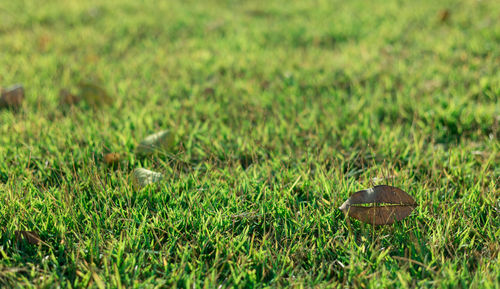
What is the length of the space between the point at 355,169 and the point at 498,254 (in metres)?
0.74

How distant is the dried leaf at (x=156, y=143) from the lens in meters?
2.09

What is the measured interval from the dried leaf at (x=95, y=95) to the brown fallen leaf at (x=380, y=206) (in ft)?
5.65

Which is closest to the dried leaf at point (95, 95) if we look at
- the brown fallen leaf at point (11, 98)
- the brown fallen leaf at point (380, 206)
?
the brown fallen leaf at point (11, 98)

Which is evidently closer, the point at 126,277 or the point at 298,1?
the point at 126,277


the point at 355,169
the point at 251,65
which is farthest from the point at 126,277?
the point at 251,65

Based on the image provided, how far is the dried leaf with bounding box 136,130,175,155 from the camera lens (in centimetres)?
209

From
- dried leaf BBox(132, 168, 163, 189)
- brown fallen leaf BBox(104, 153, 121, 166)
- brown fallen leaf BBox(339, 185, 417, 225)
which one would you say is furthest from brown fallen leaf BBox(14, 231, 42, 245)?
brown fallen leaf BBox(339, 185, 417, 225)

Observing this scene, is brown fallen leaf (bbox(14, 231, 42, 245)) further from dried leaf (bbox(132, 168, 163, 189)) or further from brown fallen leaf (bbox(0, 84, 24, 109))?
brown fallen leaf (bbox(0, 84, 24, 109))

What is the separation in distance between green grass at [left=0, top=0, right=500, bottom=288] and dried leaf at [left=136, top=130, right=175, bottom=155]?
5 centimetres

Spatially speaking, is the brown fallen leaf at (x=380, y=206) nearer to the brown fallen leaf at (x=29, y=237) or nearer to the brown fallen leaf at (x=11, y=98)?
the brown fallen leaf at (x=29, y=237)

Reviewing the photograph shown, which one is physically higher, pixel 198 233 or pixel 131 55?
pixel 131 55

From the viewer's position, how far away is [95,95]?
272 cm

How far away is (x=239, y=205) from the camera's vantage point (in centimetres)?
173

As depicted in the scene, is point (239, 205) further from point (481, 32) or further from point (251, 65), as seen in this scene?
point (481, 32)
